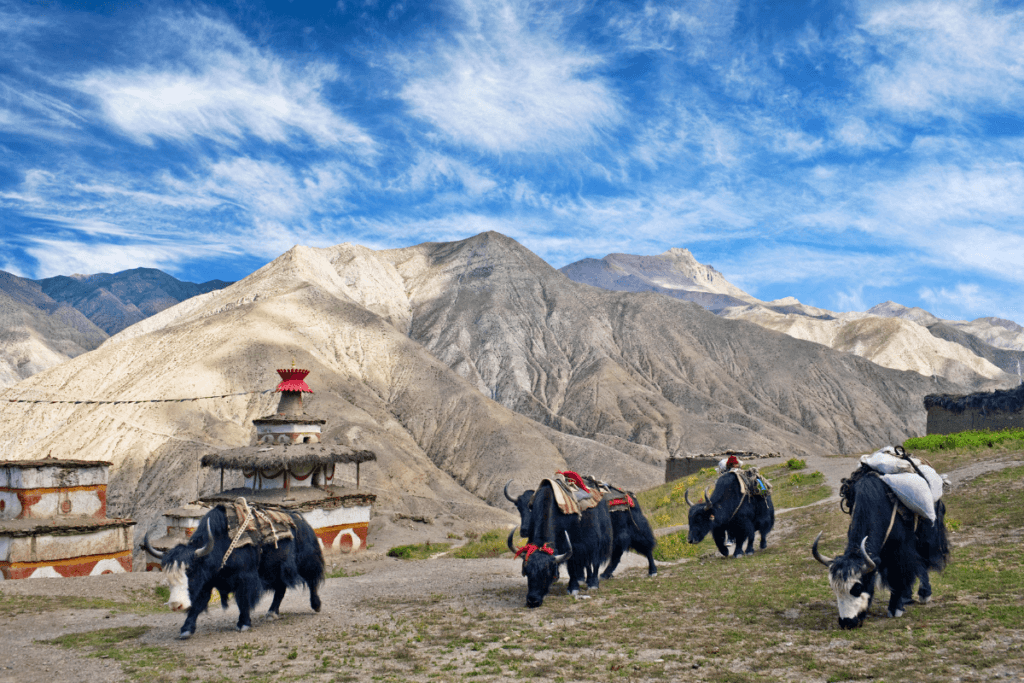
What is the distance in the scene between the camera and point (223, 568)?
440 inches

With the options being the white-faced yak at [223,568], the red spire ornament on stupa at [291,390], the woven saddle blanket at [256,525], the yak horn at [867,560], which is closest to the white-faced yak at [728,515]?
the yak horn at [867,560]

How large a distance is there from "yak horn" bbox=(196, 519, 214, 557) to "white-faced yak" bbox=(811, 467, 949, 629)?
343 inches

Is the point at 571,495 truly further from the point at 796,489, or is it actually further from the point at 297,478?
the point at 297,478

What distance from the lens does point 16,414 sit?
69.0 m

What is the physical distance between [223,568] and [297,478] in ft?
79.7

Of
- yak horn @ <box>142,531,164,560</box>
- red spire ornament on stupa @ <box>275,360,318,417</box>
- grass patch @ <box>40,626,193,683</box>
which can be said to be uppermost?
red spire ornament on stupa @ <box>275,360,318,417</box>

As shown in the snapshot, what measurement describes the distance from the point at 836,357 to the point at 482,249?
205 ft

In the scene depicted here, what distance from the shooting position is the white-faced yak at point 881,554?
8.86 meters

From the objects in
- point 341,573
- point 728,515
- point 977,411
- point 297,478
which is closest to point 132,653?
point 728,515

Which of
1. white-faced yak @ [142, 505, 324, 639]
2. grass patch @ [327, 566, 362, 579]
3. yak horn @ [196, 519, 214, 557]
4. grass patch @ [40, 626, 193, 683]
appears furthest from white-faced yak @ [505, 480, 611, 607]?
grass patch @ [327, 566, 362, 579]

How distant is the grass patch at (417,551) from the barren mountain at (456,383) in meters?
10.3

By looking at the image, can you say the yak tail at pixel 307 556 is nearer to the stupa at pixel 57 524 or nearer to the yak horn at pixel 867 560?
the yak horn at pixel 867 560

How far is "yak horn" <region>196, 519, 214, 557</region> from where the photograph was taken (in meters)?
11.0

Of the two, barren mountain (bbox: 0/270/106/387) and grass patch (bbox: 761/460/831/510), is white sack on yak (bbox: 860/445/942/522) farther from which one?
barren mountain (bbox: 0/270/106/387)
